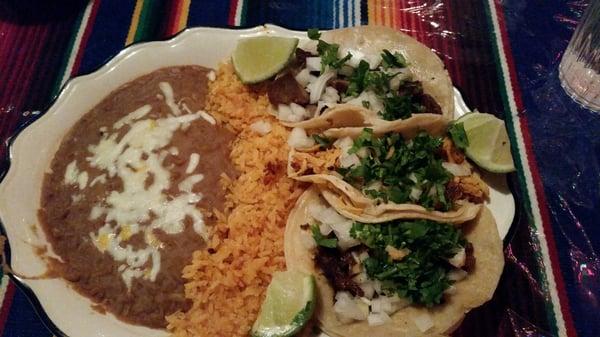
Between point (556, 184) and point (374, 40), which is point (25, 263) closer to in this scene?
point (374, 40)

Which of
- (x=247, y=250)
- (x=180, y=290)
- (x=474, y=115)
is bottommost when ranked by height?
(x=180, y=290)

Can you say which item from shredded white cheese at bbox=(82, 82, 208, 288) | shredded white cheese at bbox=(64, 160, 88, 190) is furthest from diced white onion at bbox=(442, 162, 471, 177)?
shredded white cheese at bbox=(64, 160, 88, 190)

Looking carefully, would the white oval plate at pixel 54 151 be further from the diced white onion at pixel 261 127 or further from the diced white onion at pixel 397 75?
the diced white onion at pixel 261 127

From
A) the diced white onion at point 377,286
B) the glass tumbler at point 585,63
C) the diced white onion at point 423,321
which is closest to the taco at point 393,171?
the diced white onion at point 377,286

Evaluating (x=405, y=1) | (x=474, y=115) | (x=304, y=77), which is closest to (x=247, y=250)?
(x=304, y=77)

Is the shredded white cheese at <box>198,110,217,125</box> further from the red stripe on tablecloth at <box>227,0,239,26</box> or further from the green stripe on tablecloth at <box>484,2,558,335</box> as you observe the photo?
the green stripe on tablecloth at <box>484,2,558,335</box>
